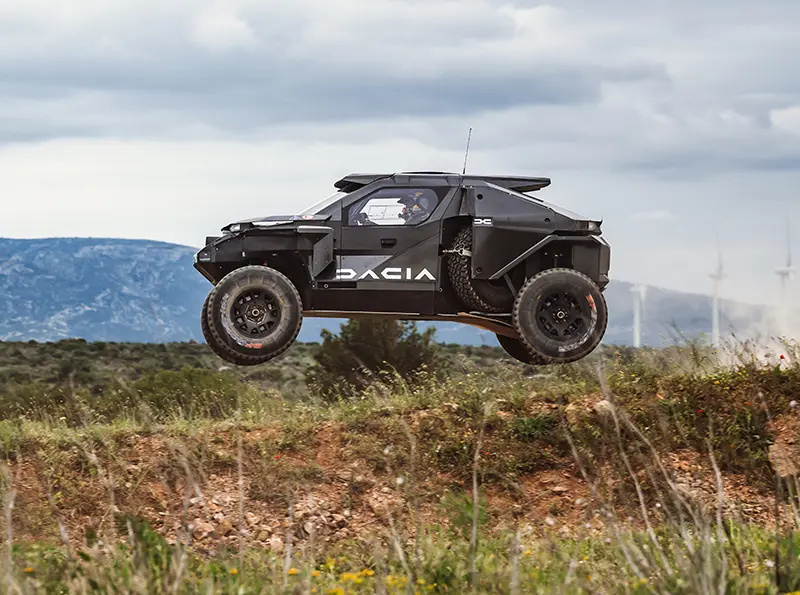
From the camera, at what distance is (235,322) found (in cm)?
1013

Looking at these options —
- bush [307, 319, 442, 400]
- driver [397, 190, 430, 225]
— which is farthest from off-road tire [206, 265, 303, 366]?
bush [307, 319, 442, 400]

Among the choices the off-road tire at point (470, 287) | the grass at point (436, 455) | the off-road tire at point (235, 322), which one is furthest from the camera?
the grass at point (436, 455)

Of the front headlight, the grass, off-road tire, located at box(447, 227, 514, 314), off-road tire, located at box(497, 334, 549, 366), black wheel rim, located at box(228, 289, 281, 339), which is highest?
the front headlight

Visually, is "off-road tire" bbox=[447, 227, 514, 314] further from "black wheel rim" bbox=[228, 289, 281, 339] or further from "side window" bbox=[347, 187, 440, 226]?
"black wheel rim" bbox=[228, 289, 281, 339]

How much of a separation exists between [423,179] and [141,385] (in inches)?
533

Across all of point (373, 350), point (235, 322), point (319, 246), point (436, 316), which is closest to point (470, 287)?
point (436, 316)

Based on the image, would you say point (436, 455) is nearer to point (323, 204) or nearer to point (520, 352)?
point (520, 352)

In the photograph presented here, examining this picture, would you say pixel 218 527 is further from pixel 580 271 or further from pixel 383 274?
pixel 580 271

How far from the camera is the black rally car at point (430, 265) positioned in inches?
410

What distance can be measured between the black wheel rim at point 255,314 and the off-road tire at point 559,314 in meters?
2.26

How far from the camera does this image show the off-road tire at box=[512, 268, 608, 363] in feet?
34.4

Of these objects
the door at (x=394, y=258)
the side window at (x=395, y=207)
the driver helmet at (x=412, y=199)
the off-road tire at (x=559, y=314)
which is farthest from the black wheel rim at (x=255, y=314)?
the off-road tire at (x=559, y=314)

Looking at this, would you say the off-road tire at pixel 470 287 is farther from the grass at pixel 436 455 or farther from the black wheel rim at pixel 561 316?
the grass at pixel 436 455

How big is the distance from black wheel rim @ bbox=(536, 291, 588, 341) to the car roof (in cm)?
121
